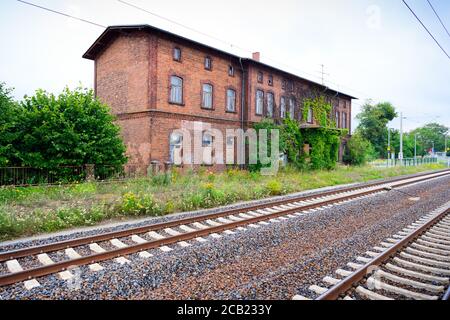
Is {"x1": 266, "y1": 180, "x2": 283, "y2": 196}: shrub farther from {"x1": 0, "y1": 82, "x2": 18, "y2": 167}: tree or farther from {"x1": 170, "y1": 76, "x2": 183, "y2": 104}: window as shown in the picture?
{"x1": 0, "y1": 82, "x2": 18, "y2": 167}: tree

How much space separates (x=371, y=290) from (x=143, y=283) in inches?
133

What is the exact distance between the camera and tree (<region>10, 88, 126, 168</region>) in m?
13.6

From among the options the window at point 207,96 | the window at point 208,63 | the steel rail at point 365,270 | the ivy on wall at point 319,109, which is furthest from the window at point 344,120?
the steel rail at point 365,270

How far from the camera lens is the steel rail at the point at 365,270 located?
13.6 feet

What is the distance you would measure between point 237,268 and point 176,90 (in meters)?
17.1

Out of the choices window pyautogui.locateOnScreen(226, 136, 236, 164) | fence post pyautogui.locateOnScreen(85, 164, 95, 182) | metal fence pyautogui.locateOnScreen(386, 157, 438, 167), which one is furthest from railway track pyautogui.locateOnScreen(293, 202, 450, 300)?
metal fence pyautogui.locateOnScreen(386, 157, 438, 167)

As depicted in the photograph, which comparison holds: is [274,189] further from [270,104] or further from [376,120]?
[376,120]

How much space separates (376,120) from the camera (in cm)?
6312

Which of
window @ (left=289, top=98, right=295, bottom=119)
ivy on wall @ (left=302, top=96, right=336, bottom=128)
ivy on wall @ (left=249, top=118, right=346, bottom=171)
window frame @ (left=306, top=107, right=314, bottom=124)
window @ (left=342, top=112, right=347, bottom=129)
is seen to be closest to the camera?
ivy on wall @ (left=249, top=118, right=346, bottom=171)

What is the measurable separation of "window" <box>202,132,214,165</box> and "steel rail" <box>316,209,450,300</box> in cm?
1563

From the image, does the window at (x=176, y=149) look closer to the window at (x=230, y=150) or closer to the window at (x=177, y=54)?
the window at (x=230, y=150)

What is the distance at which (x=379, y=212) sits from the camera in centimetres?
1052

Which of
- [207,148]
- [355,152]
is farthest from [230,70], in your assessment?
[355,152]
